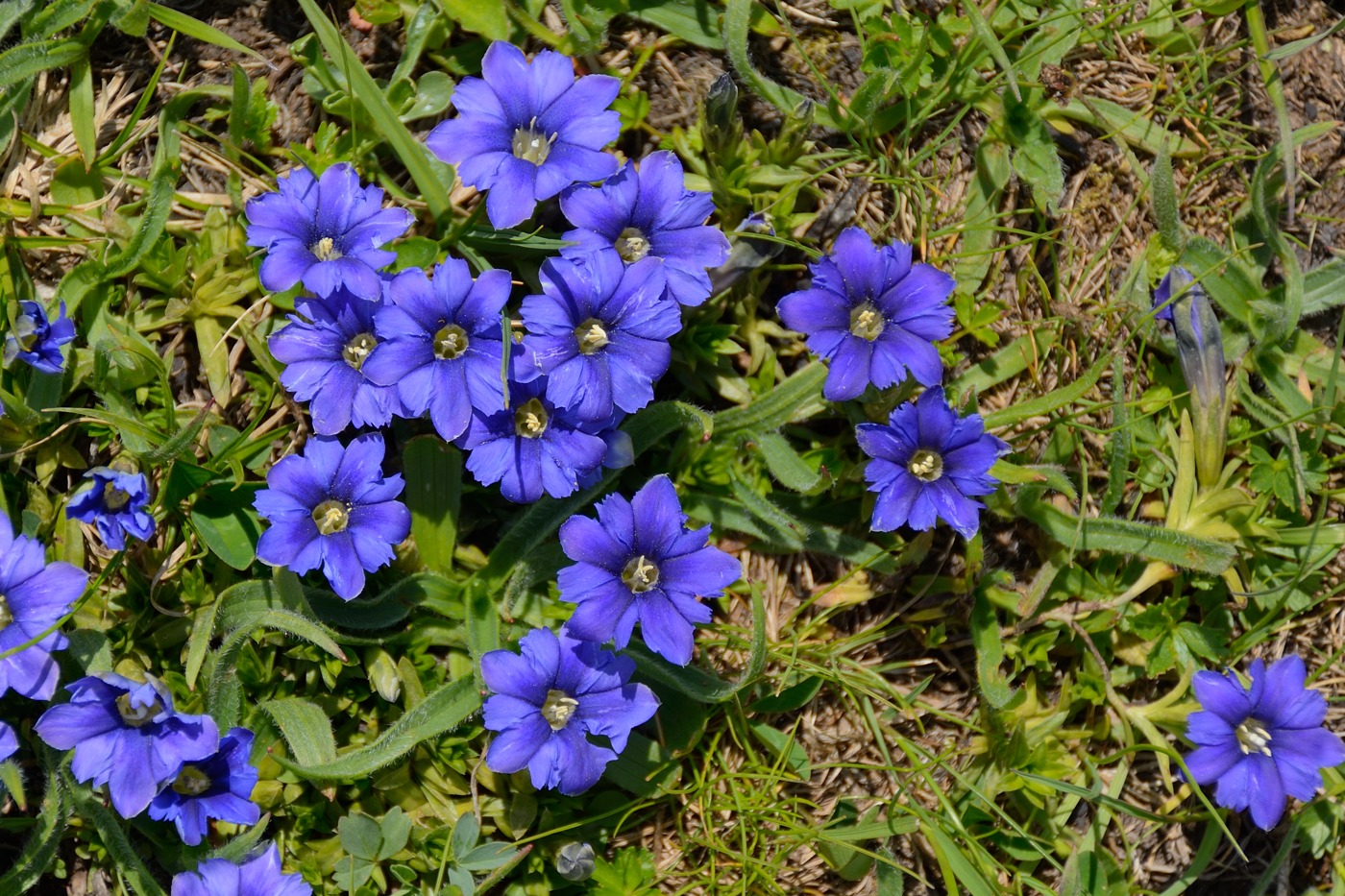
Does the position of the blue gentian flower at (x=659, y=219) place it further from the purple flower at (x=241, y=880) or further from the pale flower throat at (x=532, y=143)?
the purple flower at (x=241, y=880)

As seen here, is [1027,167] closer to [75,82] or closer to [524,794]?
[524,794]

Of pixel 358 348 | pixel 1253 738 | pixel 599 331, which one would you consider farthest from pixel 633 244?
pixel 1253 738

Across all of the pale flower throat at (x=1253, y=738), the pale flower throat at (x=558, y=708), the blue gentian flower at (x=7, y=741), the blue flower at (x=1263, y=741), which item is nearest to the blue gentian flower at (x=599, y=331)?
the pale flower throat at (x=558, y=708)

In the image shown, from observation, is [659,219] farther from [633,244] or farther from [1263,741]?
[1263,741]

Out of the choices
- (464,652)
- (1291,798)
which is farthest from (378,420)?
(1291,798)

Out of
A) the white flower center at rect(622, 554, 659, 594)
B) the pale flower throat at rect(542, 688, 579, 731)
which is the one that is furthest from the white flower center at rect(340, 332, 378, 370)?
the pale flower throat at rect(542, 688, 579, 731)

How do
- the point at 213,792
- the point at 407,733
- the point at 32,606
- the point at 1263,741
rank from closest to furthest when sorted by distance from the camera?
1. the point at 32,606
2. the point at 213,792
3. the point at 407,733
4. the point at 1263,741

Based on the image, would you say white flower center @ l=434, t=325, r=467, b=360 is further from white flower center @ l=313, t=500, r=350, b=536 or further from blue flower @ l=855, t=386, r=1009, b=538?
blue flower @ l=855, t=386, r=1009, b=538
